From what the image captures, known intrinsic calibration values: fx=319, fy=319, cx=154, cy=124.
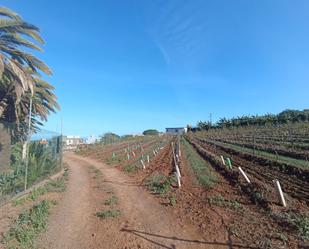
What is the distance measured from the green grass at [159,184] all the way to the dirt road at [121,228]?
555mm

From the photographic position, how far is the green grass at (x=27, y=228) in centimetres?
619

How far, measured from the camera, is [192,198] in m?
9.47

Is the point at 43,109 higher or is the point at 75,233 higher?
the point at 43,109

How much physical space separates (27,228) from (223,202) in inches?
193

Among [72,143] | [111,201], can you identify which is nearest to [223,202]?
[111,201]

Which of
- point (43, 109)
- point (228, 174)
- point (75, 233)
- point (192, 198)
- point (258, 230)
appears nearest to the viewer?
point (258, 230)

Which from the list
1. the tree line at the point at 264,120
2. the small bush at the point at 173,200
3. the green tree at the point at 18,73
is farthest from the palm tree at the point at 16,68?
the tree line at the point at 264,120

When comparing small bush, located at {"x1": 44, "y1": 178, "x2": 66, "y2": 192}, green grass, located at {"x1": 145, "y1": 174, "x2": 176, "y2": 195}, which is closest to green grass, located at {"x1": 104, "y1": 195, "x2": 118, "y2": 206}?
green grass, located at {"x1": 145, "y1": 174, "x2": 176, "y2": 195}

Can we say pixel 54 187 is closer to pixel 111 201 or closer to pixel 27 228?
pixel 111 201

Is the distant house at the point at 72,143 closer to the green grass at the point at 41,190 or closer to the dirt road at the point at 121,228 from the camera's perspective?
the green grass at the point at 41,190

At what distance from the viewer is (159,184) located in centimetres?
1206

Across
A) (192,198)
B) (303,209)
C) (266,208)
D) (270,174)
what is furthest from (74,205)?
(270,174)

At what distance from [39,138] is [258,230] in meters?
11.4

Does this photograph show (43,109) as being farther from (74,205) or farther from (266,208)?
(266,208)
